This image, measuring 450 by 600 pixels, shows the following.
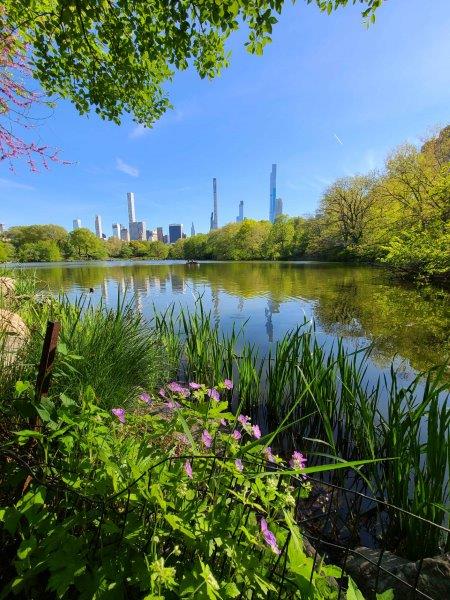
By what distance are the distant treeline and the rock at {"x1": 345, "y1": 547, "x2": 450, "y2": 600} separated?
555cm

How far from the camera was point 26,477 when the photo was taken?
1223mm

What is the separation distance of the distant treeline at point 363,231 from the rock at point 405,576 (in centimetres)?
555

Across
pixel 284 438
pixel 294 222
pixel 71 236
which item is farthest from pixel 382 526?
pixel 71 236

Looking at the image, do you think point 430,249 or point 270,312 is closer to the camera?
point 270,312

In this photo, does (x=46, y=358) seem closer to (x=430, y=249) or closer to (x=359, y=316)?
(x=359, y=316)

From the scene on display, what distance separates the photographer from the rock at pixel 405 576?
1607mm

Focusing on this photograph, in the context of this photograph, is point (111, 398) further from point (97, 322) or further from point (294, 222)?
point (294, 222)

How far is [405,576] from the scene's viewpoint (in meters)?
1.71

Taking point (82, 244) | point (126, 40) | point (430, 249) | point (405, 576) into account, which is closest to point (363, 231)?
point (430, 249)

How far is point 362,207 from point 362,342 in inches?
1251

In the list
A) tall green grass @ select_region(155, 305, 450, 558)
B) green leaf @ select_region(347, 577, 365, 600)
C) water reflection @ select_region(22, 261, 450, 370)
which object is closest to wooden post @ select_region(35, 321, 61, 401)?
tall green grass @ select_region(155, 305, 450, 558)

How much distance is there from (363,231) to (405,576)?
35310mm

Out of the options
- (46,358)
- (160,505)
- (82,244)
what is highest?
(82,244)

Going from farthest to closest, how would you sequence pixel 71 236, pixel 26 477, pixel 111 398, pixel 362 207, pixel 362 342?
pixel 71 236 < pixel 362 207 < pixel 362 342 < pixel 111 398 < pixel 26 477
